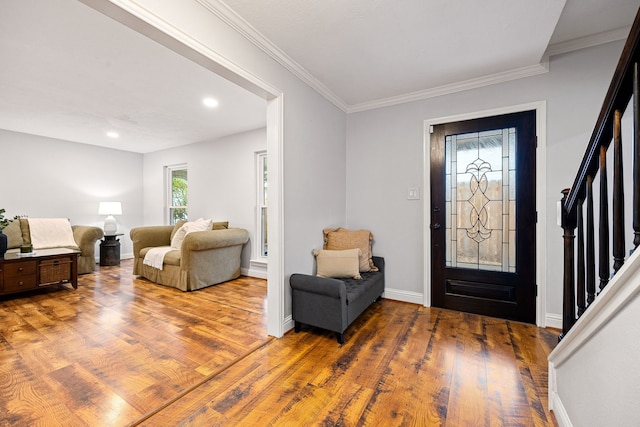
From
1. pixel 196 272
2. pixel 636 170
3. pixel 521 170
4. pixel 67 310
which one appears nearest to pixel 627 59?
pixel 636 170

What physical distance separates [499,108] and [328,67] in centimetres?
174

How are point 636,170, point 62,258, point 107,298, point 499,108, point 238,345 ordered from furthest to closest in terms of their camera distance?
1. point 62,258
2. point 107,298
3. point 499,108
4. point 238,345
5. point 636,170

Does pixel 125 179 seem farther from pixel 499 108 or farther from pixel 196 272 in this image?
pixel 499 108

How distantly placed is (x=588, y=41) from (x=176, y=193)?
260 inches

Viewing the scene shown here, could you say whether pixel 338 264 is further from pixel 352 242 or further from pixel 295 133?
pixel 295 133

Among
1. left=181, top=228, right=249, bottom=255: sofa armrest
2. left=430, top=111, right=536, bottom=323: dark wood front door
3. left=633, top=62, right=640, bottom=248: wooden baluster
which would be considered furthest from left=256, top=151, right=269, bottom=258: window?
left=633, top=62, right=640, bottom=248: wooden baluster

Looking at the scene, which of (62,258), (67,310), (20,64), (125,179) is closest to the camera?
(20,64)

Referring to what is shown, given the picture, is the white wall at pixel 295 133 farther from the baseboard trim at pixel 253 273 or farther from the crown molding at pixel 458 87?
the baseboard trim at pixel 253 273

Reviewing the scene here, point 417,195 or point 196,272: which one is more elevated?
point 417,195

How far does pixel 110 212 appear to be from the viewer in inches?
215

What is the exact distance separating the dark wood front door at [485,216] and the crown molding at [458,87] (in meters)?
0.36

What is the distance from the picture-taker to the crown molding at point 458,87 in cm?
255

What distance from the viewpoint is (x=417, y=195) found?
3.09 m

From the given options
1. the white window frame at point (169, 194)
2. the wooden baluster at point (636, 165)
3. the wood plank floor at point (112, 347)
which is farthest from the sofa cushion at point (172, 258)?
the wooden baluster at point (636, 165)
